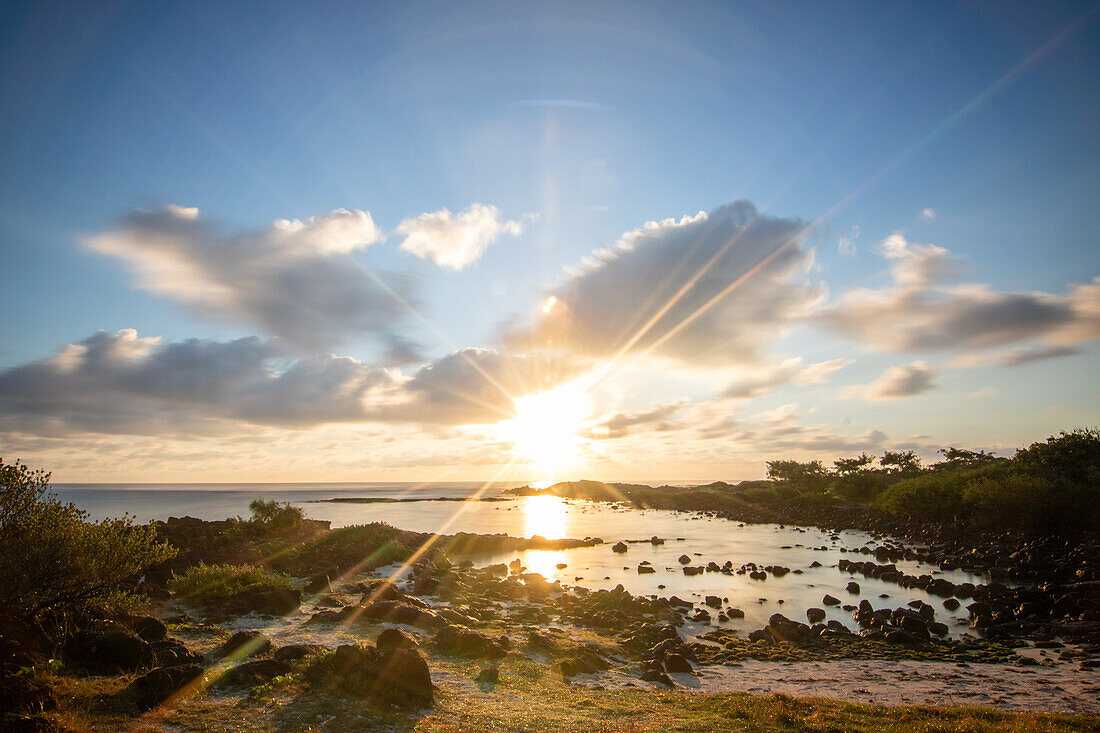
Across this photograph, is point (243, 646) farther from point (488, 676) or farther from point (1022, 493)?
point (1022, 493)

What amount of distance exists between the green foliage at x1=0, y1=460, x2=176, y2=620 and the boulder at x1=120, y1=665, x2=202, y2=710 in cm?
337

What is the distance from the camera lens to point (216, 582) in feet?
78.3

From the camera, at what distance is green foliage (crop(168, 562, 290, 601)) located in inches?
920

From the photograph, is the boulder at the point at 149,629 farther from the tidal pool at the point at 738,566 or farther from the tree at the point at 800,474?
the tree at the point at 800,474

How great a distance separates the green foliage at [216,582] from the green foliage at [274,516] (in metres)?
20.1

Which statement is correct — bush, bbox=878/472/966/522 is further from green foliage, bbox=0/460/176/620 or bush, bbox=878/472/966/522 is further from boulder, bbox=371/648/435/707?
green foliage, bbox=0/460/176/620

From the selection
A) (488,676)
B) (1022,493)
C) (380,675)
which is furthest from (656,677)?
(1022,493)

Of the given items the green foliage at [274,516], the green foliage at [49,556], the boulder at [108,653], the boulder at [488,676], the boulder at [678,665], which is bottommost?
the boulder at [678,665]

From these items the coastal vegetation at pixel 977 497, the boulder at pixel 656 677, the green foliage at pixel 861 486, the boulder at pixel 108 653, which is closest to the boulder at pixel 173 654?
the boulder at pixel 108 653

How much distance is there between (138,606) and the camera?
19984mm

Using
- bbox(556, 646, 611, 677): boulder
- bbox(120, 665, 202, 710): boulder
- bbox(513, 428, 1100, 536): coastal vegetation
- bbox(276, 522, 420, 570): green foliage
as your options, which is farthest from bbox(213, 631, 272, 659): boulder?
bbox(513, 428, 1100, 536): coastal vegetation

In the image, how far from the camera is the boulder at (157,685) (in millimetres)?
12334

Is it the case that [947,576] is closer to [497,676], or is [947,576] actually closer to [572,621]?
[572,621]

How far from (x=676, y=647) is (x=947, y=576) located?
2625 cm
